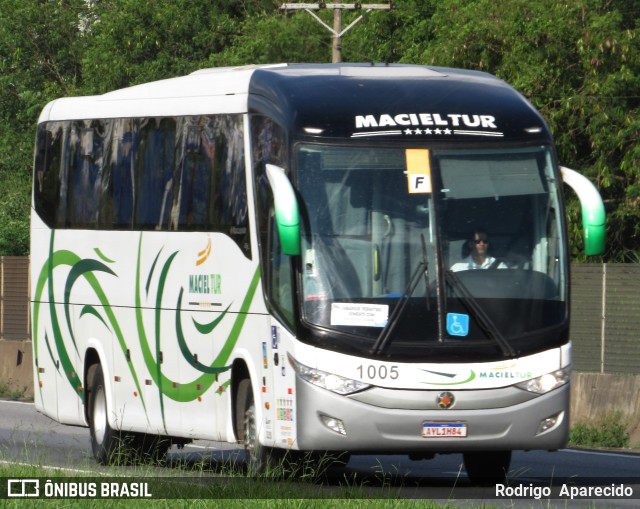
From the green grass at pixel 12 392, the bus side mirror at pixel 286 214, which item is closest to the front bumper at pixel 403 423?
the bus side mirror at pixel 286 214

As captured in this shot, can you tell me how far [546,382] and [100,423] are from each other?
238 inches

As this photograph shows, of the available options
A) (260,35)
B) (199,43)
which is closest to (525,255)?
(260,35)

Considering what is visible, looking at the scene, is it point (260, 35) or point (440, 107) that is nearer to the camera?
point (440, 107)

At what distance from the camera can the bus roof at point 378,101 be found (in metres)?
13.7

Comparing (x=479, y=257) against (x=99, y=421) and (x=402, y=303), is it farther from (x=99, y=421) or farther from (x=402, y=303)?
(x=99, y=421)

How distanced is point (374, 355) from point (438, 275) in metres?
0.83

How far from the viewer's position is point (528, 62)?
1287 inches

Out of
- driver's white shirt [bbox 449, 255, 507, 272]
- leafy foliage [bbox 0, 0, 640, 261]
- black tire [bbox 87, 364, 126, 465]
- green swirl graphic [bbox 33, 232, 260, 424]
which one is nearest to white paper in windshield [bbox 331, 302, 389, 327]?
driver's white shirt [bbox 449, 255, 507, 272]

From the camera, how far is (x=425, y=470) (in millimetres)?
16375

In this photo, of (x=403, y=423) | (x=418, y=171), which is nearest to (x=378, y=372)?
(x=403, y=423)

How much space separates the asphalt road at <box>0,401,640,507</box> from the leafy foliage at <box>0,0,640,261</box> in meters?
11.8

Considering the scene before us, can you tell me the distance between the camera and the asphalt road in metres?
13.3

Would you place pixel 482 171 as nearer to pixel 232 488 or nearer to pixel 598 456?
pixel 232 488

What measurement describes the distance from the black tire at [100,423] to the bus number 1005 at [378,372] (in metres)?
4.72
